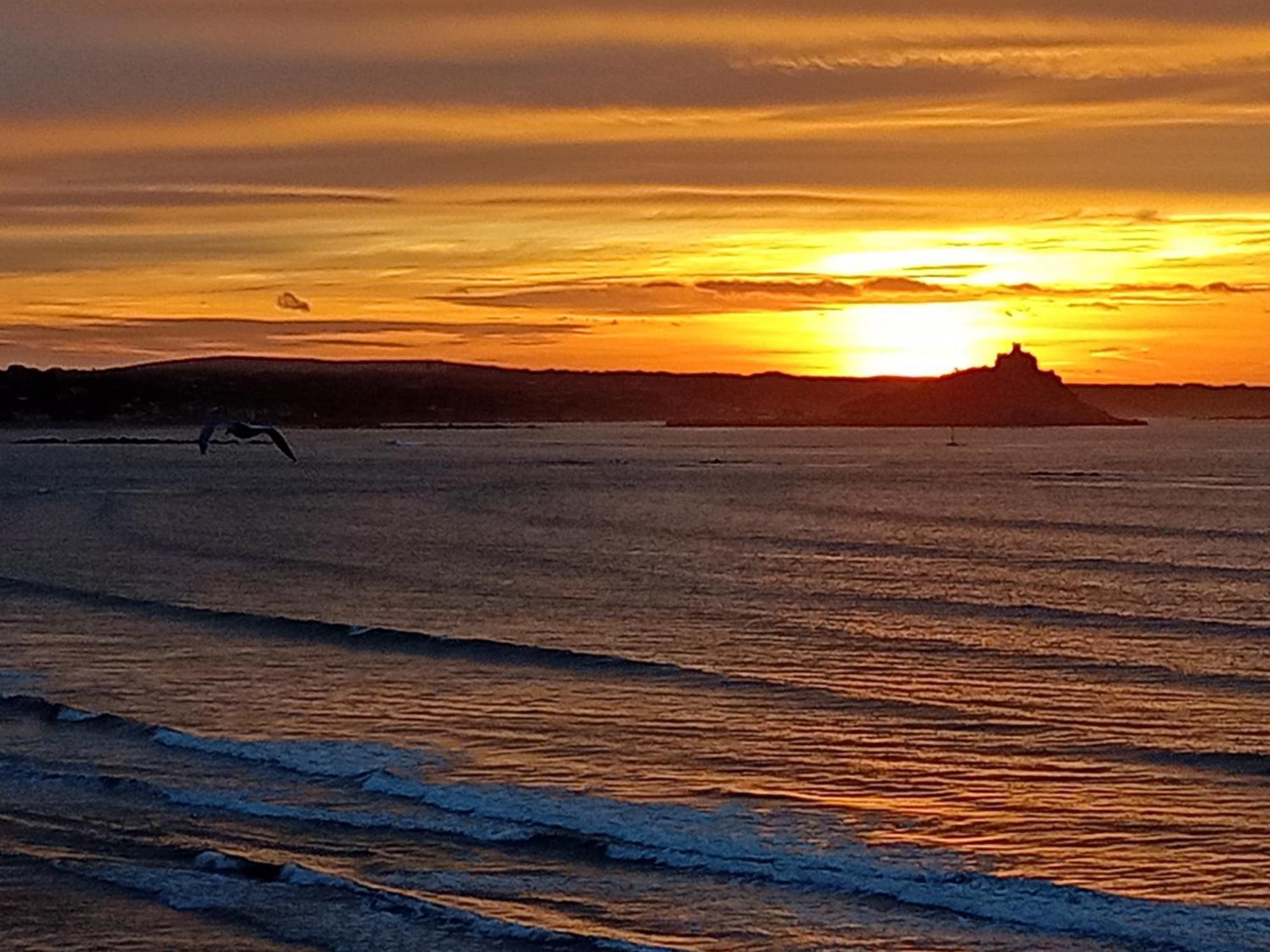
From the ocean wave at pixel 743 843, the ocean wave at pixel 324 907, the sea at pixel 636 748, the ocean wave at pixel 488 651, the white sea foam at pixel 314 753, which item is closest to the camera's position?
the ocean wave at pixel 324 907

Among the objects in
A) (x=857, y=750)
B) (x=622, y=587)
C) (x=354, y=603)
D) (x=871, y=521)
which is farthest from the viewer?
(x=871, y=521)

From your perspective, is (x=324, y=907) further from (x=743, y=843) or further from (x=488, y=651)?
(x=488, y=651)

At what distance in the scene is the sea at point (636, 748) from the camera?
11656 mm

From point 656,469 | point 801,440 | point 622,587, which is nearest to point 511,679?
point 622,587

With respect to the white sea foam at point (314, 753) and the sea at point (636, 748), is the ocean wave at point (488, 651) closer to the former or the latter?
the sea at point (636, 748)

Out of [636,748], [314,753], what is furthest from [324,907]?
[636,748]

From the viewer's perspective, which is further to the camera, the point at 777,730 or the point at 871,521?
the point at 871,521

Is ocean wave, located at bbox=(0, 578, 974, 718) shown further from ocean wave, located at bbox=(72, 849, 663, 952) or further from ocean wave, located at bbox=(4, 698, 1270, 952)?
ocean wave, located at bbox=(72, 849, 663, 952)

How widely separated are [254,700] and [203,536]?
2594cm

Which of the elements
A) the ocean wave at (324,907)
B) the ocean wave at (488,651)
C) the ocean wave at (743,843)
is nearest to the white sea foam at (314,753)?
the ocean wave at (743,843)

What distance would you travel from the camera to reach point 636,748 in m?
16.4

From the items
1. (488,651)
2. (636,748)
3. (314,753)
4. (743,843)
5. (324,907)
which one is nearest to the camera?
(324,907)

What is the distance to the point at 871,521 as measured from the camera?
4938 cm

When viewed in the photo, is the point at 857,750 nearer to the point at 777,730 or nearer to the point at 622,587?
the point at 777,730
